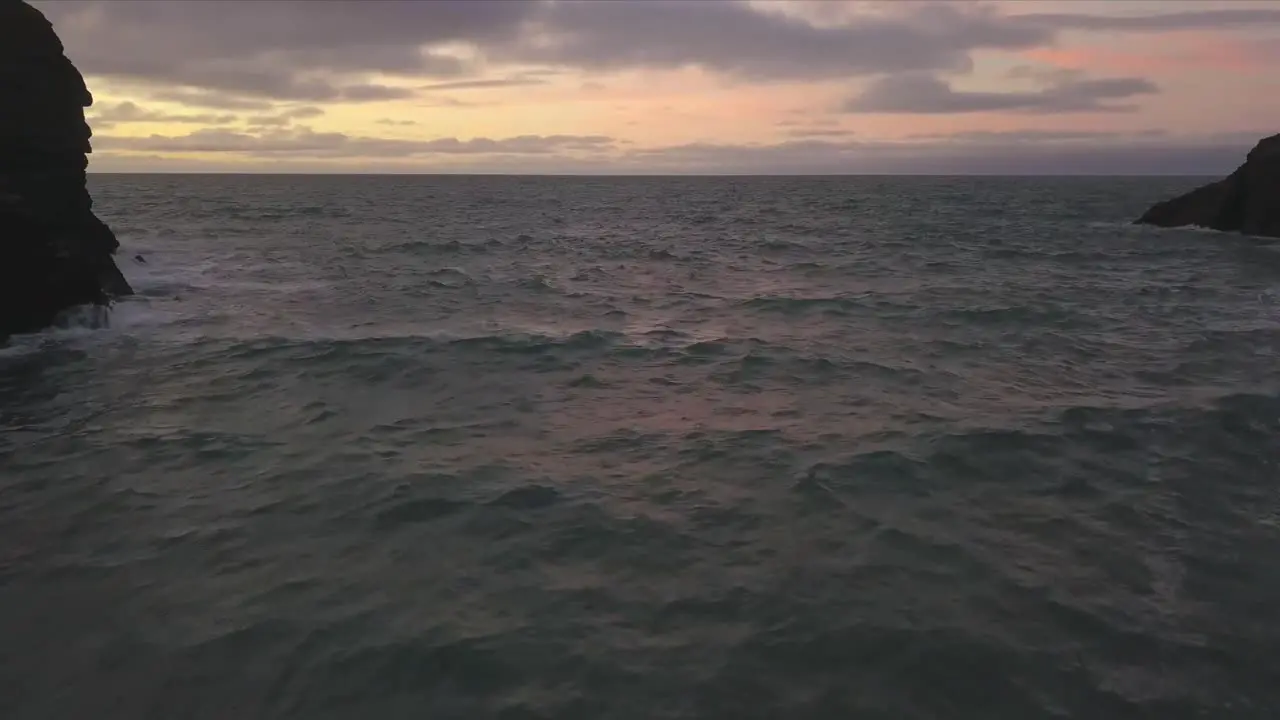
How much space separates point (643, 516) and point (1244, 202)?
53.0 meters

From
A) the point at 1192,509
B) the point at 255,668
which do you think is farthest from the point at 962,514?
the point at 255,668

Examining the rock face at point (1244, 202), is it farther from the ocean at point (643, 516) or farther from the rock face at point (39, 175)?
the rock face at point (39, 175)

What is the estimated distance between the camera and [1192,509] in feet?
33.7

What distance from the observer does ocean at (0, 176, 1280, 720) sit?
6977mm

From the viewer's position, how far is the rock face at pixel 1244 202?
43.9 metres

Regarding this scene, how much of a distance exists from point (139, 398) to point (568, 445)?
30.0 feet

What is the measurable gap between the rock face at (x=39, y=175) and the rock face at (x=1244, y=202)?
180 ft

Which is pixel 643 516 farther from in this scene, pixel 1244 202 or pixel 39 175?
pixel 1244 202

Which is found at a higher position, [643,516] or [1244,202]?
[1244,202]

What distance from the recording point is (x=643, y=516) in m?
10.2

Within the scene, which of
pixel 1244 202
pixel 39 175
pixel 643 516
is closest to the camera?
pixel 643 516

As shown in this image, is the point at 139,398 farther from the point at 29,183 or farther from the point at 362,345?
the point at 29,183

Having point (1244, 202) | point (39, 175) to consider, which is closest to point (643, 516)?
point (39, 175)

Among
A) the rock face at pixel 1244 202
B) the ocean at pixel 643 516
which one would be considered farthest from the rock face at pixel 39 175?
the rock face at pixel 1244 202
